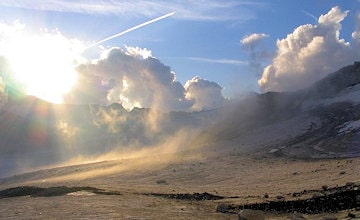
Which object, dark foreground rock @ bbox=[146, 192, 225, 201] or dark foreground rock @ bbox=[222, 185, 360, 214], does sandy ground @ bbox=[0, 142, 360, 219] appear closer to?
dark foreground rock @ bbox=[222, 185, 360, 214]

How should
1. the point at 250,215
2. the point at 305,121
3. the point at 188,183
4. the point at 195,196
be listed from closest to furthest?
1. the point at 250,215
2. the point at 195,196
3. the point at 188,183
4. the point at 305,121

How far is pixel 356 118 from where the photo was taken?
4139 inches

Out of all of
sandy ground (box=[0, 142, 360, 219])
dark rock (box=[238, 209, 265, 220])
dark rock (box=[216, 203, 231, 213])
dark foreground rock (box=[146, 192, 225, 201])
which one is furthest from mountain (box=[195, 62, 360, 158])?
dark rock (box=[238, 209, 265, 220])

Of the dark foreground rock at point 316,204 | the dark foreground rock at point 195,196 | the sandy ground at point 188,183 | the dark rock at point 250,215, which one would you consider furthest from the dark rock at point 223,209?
the dark foreground rock at point 195,196

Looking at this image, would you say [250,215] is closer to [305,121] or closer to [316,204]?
[316,204]

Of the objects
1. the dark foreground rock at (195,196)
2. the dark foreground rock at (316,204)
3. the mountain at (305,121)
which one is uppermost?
the mountain at (305,121)

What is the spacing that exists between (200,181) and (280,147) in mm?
36817

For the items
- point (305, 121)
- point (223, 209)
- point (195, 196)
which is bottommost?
point (223, 209)

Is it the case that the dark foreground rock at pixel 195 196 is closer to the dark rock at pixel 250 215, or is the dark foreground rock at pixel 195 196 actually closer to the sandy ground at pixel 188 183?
the sandy ground at pixel 188 183

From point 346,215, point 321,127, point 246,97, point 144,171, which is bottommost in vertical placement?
point 346,215

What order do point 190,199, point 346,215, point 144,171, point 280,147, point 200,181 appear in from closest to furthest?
point 346,215, point 190,199, point 200,181, point 144,171, point 280,147

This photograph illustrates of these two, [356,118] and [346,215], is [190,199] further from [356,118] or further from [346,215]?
[356,118]

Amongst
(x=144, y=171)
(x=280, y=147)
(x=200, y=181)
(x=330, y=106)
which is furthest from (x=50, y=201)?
(x=330, y=106)

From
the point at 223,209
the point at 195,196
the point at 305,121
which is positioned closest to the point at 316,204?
the point at 223,209
